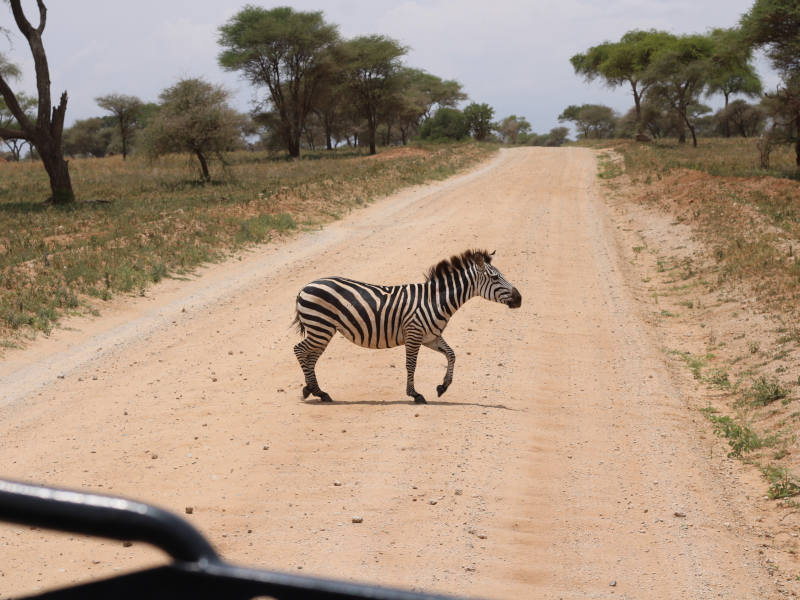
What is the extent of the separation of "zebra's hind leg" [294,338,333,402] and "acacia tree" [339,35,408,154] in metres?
51.7

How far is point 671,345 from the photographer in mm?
14188

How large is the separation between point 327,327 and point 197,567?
9.37 m

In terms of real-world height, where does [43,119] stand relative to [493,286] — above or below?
above

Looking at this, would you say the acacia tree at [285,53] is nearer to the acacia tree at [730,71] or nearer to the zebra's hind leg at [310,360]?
the acacia tree at [730,71]

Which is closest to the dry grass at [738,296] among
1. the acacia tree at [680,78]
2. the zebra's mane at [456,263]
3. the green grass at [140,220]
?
the zebra's mane at [456,263]

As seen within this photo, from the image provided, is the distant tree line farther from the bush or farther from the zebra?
the zebra

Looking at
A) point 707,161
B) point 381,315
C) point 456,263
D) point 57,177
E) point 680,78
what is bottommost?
point 381,315

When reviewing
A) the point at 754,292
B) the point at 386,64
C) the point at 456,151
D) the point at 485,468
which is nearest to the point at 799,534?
the point at 485,468

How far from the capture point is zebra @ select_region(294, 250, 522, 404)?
10250 mm

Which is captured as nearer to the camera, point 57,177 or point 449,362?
point 449,362

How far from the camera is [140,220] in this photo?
78.0 feet

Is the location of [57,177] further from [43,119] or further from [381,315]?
[381,315]

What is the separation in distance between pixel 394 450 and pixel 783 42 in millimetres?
31290

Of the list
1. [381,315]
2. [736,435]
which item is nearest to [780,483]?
[736,435]
